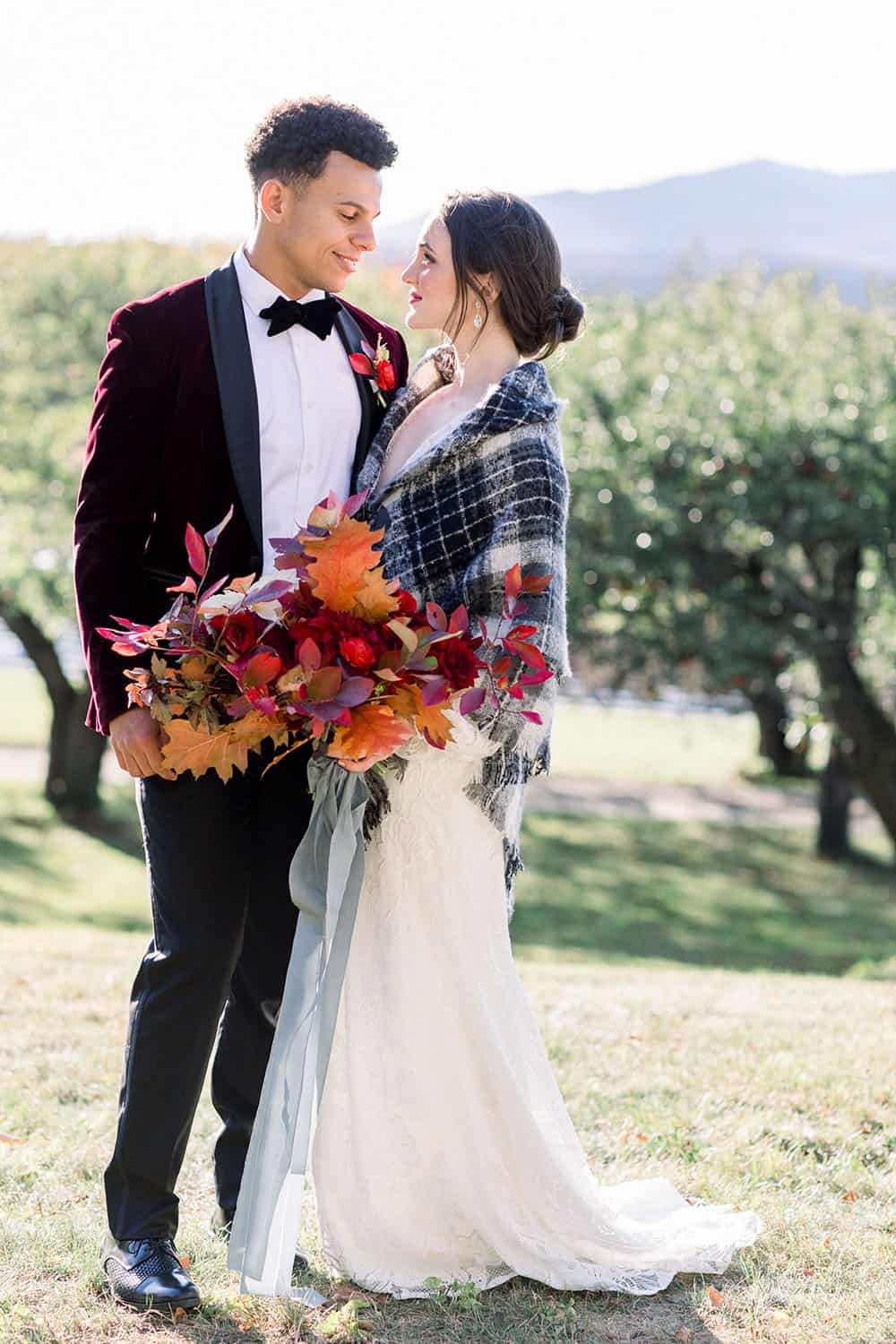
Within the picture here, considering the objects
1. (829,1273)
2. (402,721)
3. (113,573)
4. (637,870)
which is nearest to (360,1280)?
(829,1273)

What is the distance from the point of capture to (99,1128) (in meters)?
4.20

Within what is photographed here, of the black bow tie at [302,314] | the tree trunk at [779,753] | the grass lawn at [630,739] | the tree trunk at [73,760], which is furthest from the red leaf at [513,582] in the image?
the tree trunk at [779,753]

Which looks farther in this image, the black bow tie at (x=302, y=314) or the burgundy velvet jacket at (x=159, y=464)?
the black bow tie at (x=302, y=314)

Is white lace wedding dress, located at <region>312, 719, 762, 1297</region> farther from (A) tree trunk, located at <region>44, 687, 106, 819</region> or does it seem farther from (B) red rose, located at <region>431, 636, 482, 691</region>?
(A) tree trunk, located at <region>44, 687, 106, 819</region>

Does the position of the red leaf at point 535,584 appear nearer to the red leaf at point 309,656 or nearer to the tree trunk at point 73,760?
the red leaf at point 309,656

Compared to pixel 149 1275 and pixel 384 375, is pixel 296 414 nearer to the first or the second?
pixel 384 375

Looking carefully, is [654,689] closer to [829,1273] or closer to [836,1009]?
[836,1009]

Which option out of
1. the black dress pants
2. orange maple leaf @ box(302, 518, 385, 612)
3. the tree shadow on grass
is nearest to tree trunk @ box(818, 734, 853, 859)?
the tree shadow on grass

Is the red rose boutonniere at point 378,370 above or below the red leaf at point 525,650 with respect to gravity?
above

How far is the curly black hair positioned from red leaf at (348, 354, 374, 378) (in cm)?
40

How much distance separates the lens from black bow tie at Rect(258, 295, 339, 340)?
130 inches

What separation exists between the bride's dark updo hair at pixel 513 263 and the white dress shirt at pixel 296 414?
325 millimetres

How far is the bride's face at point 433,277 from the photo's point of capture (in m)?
3.22

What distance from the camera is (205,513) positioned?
10.4ft
